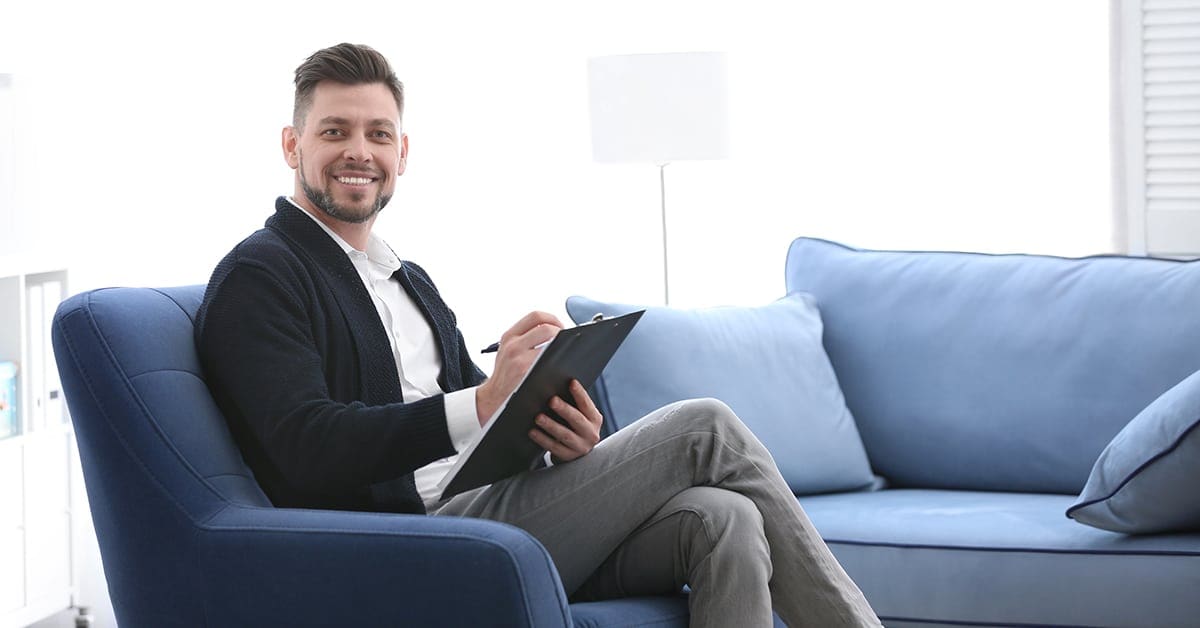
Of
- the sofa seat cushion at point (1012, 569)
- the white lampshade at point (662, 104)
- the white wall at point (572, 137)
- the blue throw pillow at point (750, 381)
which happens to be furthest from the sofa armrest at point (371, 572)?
the white wall at point (572, 137)

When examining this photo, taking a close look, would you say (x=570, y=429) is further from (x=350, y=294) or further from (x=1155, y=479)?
(x=1155, y=479)

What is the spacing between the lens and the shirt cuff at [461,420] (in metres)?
1.82

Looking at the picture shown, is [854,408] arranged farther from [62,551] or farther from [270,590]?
[62,551]

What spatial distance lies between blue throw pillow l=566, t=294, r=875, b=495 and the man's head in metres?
0.75

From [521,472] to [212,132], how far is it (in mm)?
2321

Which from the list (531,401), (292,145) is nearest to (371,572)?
(531,401)

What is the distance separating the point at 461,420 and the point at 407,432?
0.07 m

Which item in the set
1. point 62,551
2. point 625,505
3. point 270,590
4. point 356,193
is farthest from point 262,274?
point 62,551

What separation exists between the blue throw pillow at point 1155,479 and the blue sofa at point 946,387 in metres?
0.04

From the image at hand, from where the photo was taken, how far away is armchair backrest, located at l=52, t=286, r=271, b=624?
6.00 feet

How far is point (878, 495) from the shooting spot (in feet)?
9.17

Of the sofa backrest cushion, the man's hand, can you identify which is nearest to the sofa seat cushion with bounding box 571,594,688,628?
the man's hand

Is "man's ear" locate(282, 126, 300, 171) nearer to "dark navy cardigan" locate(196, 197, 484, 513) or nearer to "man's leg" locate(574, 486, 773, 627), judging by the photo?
"dark navy cardigan" locate(196, 197, 484, 513)

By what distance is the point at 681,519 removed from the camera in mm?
1912
